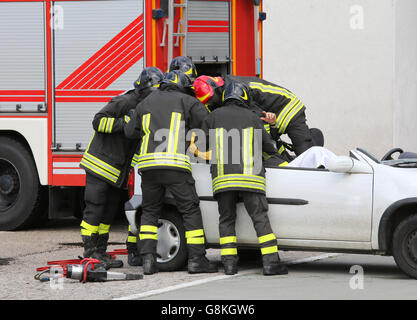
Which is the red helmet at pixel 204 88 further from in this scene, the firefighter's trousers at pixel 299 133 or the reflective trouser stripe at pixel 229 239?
the reflective trouser stripe at pixel 229 239

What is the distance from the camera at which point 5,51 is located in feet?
37.8

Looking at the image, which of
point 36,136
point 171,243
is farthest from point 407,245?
point 36,136

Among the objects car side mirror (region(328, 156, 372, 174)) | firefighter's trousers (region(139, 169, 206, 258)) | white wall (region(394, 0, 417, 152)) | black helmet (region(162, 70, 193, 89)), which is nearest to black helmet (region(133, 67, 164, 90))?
black helmet (region(162, 70, 193, 89))

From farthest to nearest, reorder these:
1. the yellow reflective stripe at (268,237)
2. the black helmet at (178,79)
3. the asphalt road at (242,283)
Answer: the black helmet at (178,79), the yellow reflective stripe at (268,237), the asphalt road at (242,283)

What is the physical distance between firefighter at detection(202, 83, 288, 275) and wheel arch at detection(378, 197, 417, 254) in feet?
2.99

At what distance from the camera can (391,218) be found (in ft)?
25.8

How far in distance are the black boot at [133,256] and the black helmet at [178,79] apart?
1601 millimetres

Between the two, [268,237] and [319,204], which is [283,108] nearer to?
[319,204]

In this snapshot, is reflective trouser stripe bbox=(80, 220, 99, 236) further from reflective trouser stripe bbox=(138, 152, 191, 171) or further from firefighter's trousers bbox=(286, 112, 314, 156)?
firefighter's trousers bbox=(286, 112, 314, 156)

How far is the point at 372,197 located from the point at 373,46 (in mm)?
12036

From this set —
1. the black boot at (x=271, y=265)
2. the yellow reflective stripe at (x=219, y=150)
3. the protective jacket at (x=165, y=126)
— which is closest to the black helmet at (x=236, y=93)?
the protective jacket at (x=165, y=126)

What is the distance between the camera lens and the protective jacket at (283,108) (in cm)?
924

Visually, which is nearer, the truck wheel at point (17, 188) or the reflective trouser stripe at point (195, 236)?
the reflective trouser stripe at point (195, 236)
